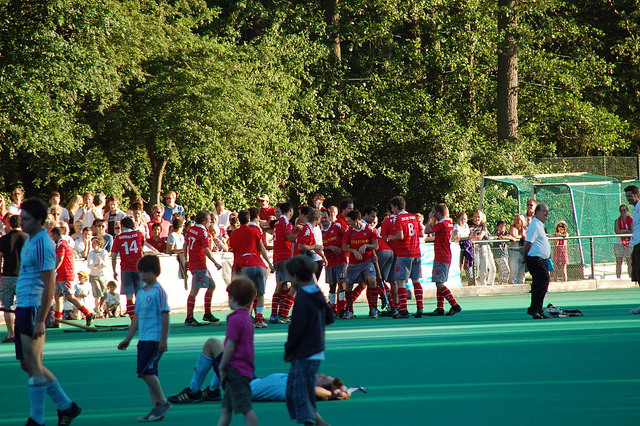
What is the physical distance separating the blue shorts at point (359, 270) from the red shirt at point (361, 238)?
0.08 metres

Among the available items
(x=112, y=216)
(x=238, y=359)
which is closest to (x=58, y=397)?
(x=238, y=359)

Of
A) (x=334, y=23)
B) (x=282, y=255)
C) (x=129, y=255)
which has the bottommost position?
(x=282, y=255)

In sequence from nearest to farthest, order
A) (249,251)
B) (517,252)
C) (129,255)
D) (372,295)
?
(129,255) → (249,251) → (372,295) → (517,252)

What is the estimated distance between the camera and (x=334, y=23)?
124 ft

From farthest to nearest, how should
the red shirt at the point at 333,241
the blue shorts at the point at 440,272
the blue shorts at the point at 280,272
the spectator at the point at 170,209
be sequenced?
the spectator at the point at 170,209 < the red shirt at the point at 333,241 < the blue shorts at the point at 440,272 < the blue shorts at the point at 280,272

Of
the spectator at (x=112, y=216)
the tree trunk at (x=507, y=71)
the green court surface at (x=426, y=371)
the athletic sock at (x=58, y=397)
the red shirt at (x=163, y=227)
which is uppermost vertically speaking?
the tree trunk at (x=507, y=71)

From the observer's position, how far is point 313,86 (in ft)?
121

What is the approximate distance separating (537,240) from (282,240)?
4460 millimetres

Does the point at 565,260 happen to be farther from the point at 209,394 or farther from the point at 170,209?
the point at 209,394

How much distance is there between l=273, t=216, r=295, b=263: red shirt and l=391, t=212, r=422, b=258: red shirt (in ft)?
6.50

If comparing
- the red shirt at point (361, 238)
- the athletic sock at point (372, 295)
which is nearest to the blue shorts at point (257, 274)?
the red shirt at point (361, 238)

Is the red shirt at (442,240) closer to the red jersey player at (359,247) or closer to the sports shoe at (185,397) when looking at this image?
the red jersey player at (359,247)

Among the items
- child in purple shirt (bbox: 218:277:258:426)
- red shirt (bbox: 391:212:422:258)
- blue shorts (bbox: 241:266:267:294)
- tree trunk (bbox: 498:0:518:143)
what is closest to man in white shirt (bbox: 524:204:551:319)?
red shirt (bbox: 391:212:422:258)

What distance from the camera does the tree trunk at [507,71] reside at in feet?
122
